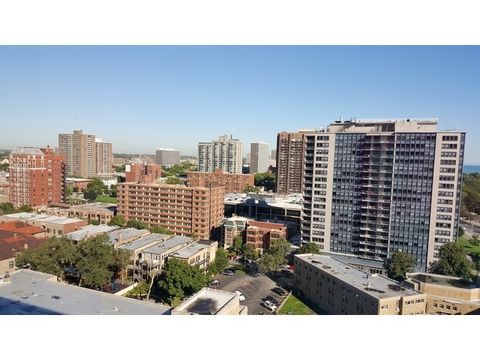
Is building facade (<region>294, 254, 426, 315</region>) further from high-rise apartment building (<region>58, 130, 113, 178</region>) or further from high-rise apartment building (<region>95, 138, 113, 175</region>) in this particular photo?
high-rise apartment building (<region>95, 138, 113, 175</region>)

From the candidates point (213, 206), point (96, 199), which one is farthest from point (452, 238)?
point (96, 199)

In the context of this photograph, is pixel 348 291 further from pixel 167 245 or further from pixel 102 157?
pixel 102 157

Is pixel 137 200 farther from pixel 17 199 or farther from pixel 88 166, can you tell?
pixel 88 166

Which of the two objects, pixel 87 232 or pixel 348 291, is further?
pixel 87 232

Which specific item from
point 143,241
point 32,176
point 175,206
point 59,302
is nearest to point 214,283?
point 143,241

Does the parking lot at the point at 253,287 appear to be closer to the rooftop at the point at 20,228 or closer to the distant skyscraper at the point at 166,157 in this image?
the rooftop at the point at 20,228
